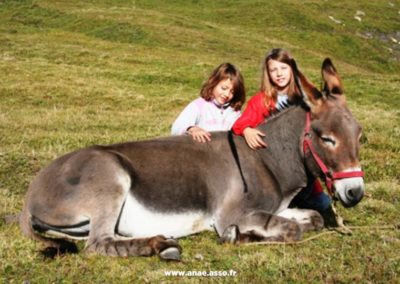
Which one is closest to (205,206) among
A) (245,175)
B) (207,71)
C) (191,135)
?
(245,175)

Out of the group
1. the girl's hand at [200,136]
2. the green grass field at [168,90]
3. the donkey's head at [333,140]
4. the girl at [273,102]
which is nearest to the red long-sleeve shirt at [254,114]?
the girl at [273,102]

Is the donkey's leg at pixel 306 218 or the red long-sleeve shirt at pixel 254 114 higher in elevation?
the red long-sleeve shirt at pixel 254 114

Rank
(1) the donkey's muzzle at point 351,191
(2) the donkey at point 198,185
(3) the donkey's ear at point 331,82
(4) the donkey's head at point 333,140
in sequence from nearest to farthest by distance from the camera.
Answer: (1) the donkey's muzzle at point 351,191, (4) the donkey's head at point 333,140, (2) the donkey at point 198,185, (3) the donkey's ear at point 331,82

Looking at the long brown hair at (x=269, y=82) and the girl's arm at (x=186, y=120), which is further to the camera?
the girl's arm at (x=186, y=120)

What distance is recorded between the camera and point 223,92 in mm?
10820

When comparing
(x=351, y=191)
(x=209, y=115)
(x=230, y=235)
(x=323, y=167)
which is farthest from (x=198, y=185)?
(x=209, y=115)

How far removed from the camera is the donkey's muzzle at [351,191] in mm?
7223

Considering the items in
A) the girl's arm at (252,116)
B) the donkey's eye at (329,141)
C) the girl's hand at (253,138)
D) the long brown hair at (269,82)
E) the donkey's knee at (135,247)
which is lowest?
the donkey's knee at (135,247)

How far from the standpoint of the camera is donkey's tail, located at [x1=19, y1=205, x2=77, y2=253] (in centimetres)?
738

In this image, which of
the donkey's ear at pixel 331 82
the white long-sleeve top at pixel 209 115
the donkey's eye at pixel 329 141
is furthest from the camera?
the white long-sleeve top at pixel 209 115

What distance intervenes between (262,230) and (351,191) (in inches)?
61.4

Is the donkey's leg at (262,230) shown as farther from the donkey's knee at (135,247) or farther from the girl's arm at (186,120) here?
the girl's arm at (186,120)

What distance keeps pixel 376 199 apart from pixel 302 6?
276ft

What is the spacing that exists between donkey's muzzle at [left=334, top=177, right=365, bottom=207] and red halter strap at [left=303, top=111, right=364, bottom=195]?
0.07m
